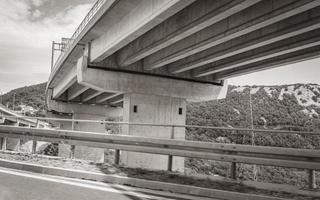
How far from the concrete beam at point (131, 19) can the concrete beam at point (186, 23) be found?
3.52 ft

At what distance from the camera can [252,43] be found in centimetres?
1388

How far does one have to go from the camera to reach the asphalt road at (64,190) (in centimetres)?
546

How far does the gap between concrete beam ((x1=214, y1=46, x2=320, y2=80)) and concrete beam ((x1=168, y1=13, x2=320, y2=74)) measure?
3.31 metres

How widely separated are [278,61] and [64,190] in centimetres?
1458

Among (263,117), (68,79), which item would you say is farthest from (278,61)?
(263,117)

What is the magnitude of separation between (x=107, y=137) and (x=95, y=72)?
10.9 metres

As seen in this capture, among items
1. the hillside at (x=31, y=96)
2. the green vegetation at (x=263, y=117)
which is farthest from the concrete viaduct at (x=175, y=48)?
the hillside at (x=31, y=96)

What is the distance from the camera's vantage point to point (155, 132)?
66.4 feet

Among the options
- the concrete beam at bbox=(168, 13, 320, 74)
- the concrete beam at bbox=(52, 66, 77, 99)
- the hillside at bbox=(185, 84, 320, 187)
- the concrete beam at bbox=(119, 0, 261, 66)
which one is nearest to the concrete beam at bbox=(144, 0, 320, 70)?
the concrete beam at bbox=(119, 0, 261, 66)

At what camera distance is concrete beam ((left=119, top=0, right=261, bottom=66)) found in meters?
10.5

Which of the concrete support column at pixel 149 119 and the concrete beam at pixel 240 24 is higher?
the concrete beam at pixel 240 24

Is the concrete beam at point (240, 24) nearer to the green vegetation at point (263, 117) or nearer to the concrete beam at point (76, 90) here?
the concrete beam at point (76, 90)

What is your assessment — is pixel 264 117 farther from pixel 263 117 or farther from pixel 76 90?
pixel 76 90

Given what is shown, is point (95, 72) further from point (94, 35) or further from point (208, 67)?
point (208, 67)
